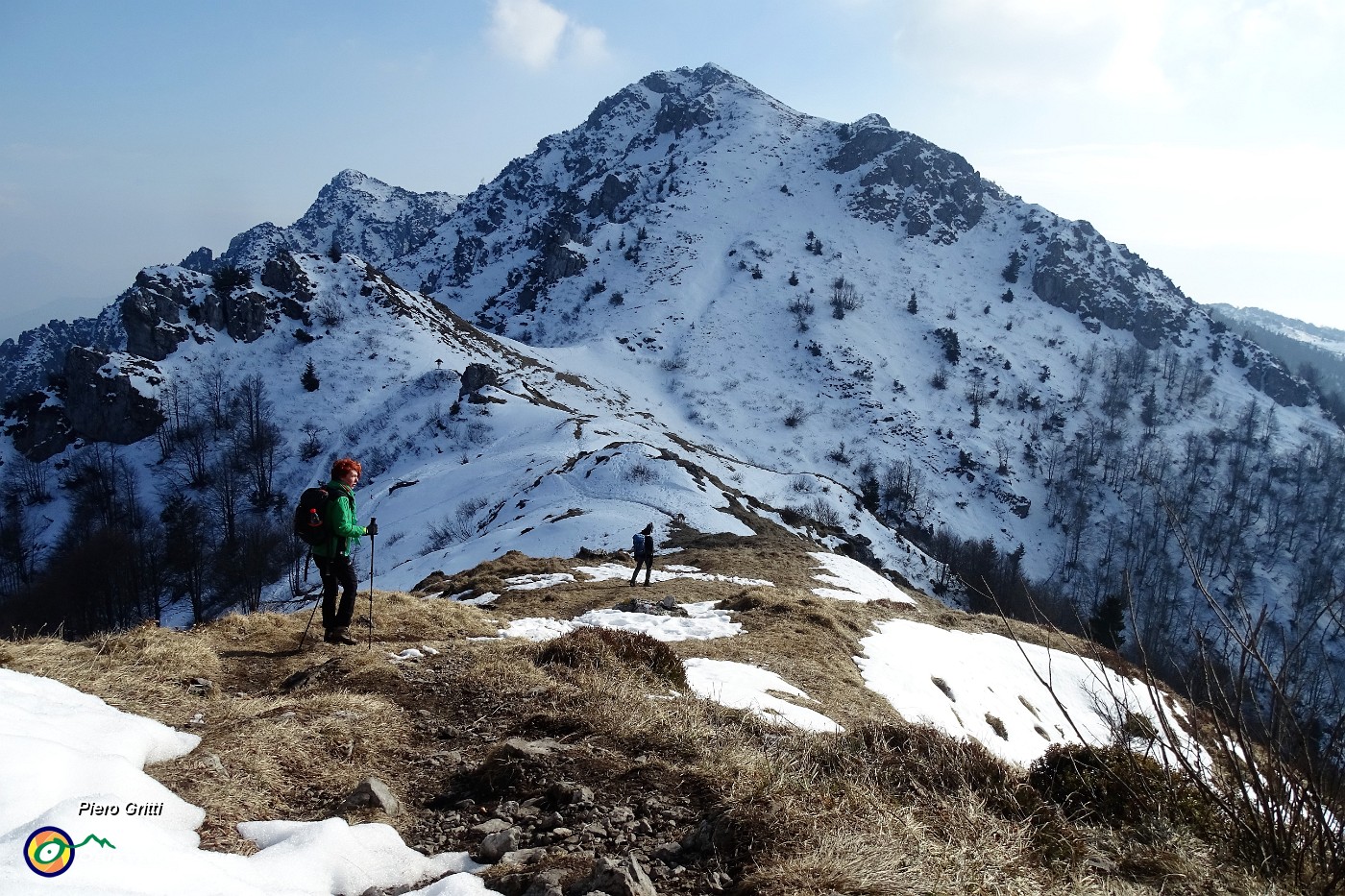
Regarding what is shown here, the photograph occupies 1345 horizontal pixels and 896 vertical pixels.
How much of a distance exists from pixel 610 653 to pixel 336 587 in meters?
3.64

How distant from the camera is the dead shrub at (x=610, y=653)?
7.18m

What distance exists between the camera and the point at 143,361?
7850 centimetres

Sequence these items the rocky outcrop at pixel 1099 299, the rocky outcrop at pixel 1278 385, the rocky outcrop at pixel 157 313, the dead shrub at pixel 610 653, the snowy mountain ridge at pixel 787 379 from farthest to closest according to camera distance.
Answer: the rocky outcrop at pixel 1099 299 → the rocky outcrop at pixel 1278 385 → the rocky outcrop at pixel 157 313 → the snowy mountain ridge at pixel 787 379 → the dead shrub at pixel 610 653

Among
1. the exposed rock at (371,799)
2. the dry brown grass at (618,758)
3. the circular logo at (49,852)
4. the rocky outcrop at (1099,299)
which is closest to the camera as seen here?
the circular logo at (49,852)

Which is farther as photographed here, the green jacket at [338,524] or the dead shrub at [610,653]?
the green jacket at [338,524]

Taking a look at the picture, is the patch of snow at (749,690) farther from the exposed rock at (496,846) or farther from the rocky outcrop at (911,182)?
the rocky outcrop at (911,182)

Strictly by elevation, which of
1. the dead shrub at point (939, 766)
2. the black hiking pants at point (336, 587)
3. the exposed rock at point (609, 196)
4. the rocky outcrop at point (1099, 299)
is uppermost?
the exposed rock at point (609, 196)

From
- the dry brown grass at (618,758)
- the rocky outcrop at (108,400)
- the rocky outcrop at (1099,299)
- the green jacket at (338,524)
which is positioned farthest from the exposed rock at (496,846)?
the rocky outcrop at (1099,299)

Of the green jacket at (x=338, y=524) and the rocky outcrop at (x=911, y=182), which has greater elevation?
the rocky outcrop at (x=911, y=182)

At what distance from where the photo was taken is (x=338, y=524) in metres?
8.20

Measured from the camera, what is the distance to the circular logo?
7.94ft

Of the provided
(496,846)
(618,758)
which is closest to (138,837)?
(496,846)

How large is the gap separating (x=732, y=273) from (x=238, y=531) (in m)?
105

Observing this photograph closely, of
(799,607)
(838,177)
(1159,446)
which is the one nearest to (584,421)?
(799,607)
